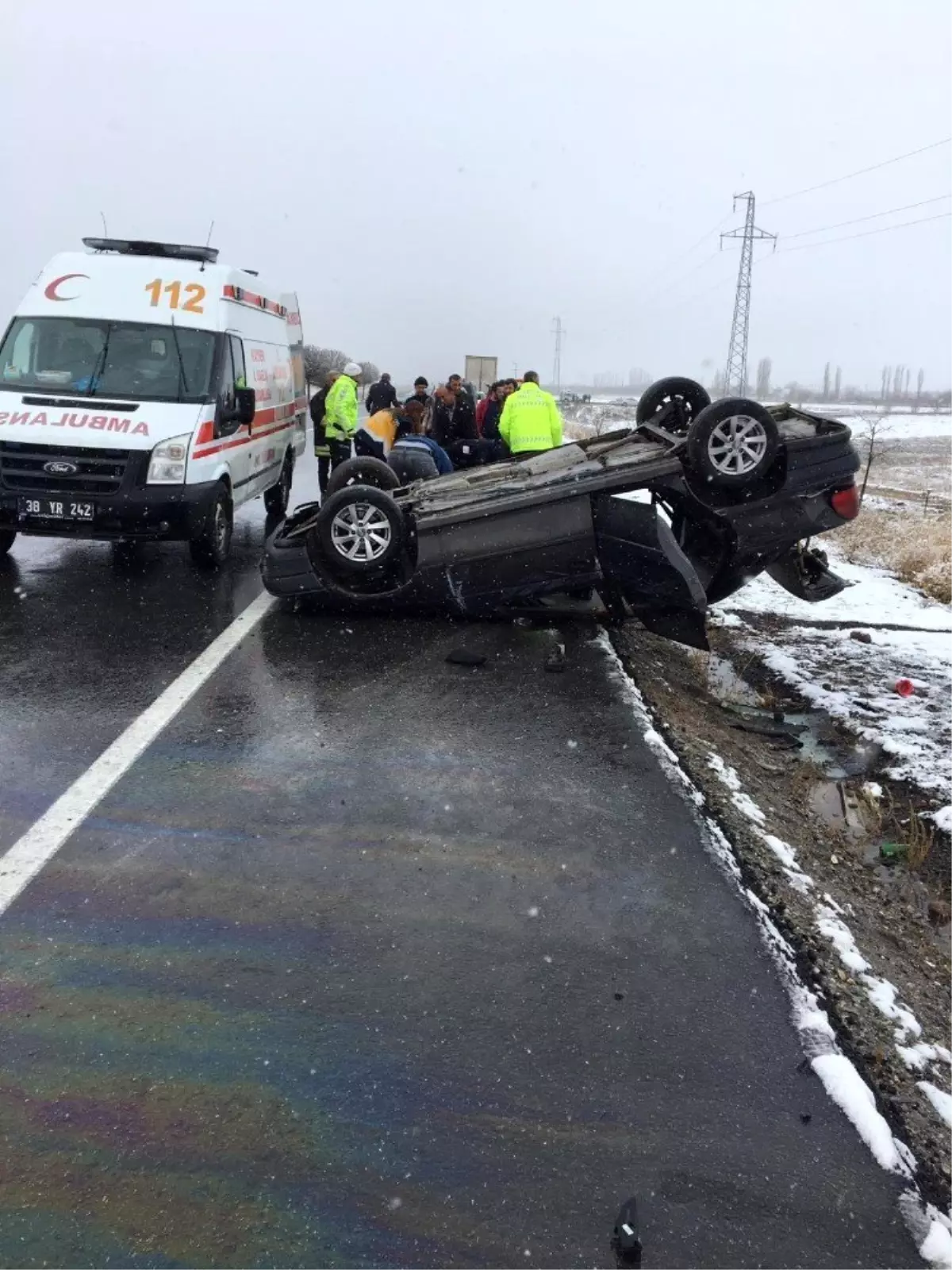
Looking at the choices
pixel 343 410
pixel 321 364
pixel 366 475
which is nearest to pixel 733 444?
pixel 366 475

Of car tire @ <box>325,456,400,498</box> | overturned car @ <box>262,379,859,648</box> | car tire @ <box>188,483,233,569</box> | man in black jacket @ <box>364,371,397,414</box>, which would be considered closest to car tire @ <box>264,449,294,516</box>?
man in black jacket @ <box>364,371,397,414</box>

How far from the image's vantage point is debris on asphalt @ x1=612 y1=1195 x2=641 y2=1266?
1.98 m

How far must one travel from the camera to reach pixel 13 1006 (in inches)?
103

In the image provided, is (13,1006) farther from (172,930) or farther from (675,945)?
(675,945)

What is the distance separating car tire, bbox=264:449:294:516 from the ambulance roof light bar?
2861 millimetres

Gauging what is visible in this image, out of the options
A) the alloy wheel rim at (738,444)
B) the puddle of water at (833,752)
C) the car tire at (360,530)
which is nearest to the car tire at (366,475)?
the car tire at (360,530)

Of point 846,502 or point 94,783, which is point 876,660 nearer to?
point 846,502

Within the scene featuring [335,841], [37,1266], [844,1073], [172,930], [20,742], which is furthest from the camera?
[20,742]

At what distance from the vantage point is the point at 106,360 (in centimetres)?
804

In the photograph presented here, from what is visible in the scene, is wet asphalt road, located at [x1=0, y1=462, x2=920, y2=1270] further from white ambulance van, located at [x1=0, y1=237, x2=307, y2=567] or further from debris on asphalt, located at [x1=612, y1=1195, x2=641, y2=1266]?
white ambulance van, located at [x1=0, y1=237, x2=307, y2=567]

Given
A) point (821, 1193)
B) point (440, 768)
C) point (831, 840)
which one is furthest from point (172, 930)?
point (831, 840)

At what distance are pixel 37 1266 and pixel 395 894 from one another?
158 centimetres

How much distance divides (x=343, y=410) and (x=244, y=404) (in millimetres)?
3370

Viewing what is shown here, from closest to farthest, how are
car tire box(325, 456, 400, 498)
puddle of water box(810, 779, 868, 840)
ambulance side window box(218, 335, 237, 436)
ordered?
puddle of water box(810, 779, 868, 840) < car tire box(325, 456, 400, 498) < ambulance side window box(218, 335, 237, 436)
